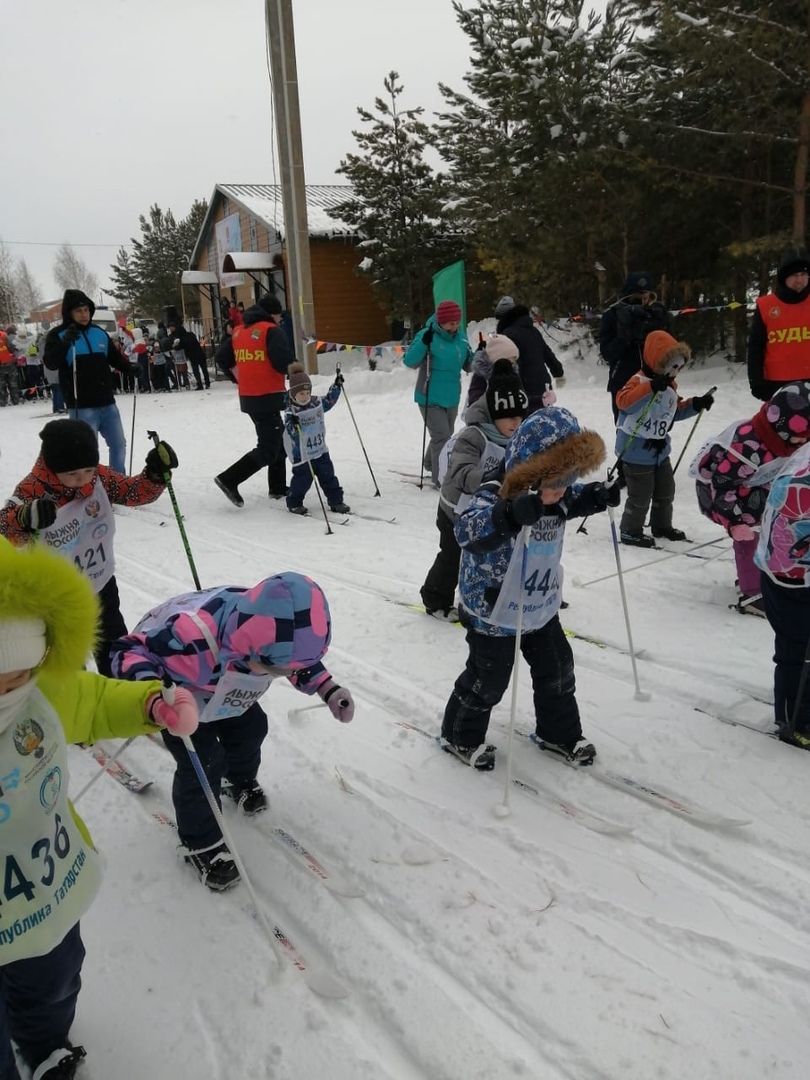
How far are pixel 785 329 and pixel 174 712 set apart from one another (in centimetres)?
597

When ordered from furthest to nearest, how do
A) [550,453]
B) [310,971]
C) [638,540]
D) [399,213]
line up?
[399,213] < [638,540] < [550,453] < [310,971]

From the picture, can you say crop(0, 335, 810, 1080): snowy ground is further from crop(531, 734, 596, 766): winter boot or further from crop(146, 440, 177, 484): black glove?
crop(146, 440, 177, 484): black glove

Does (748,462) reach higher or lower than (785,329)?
lower

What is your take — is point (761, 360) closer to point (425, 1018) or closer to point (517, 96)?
point (425, 1018)

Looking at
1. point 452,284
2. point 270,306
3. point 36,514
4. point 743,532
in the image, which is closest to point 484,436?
point 743,532

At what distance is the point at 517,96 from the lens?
11.1m

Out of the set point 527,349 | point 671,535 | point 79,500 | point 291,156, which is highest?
point 291,156

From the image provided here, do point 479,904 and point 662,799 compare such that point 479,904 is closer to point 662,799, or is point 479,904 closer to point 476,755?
point 476,755

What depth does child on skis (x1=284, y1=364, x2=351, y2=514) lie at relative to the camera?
7.57m

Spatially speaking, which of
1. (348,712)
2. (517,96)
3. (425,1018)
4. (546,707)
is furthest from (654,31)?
(425,1018)

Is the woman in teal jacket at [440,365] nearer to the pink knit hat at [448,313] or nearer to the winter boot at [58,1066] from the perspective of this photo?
the pink knit hat at [448,313]

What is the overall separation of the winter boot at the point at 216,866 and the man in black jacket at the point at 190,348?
1642 cm

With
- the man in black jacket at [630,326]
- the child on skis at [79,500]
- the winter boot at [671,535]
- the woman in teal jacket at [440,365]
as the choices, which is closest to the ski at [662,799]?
the child on skis at [79,500]

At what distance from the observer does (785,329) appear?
6.09 metres
